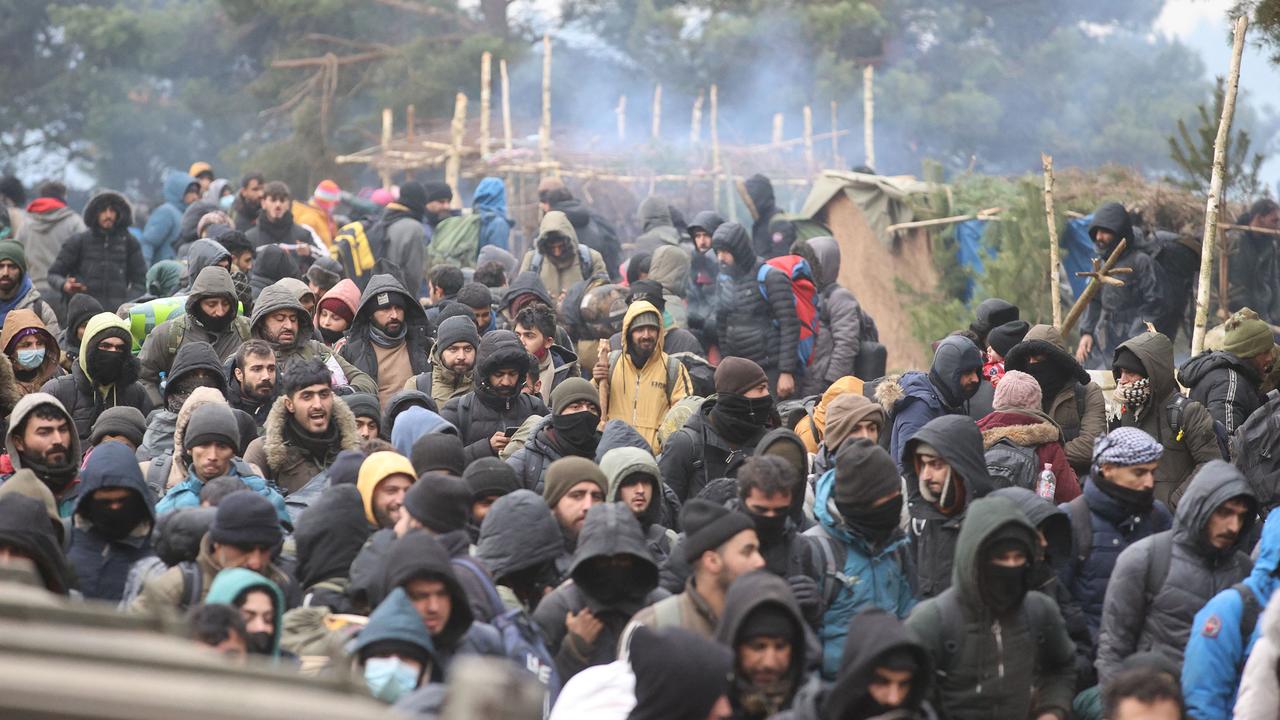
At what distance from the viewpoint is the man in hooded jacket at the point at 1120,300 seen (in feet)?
42.2

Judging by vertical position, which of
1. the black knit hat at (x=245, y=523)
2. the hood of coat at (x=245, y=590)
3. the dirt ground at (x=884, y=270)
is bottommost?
the dirt ground at (x=884, y=270)

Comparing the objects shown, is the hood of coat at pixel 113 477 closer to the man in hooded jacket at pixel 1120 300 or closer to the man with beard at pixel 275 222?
the man in hooded jacket at pixel 1120 300

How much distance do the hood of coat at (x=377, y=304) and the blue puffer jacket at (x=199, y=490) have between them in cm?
298

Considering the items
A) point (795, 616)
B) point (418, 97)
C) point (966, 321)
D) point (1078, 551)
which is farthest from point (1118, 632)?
point (418, 97)

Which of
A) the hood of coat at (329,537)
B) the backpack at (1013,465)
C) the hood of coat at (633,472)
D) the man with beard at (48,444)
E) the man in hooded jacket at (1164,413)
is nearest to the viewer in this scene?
the hood of coat at (329,537)

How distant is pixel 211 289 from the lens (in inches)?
429

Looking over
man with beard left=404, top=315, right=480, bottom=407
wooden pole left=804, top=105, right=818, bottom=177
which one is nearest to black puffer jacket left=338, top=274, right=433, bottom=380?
man with beard left=404, top=315, right=480, bottom=407

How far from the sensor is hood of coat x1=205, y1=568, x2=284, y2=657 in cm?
616

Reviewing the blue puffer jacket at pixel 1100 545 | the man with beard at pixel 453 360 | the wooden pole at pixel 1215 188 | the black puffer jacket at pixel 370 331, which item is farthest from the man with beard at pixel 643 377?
the blue puffer jacket at pixel 1100 545

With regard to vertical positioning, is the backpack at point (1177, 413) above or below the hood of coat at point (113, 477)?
below

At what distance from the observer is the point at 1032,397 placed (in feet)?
29.1

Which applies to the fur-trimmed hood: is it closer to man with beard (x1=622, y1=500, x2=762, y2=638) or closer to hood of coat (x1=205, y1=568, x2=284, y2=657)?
hood of coat (x1=205, y1=568, x2=284, y2=657)

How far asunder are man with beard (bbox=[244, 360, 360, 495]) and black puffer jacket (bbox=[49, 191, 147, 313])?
594cm

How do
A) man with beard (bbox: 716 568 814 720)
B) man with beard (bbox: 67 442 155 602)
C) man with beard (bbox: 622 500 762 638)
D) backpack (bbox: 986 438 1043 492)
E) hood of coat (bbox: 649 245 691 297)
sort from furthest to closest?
1. hood of coat (bbox: 649 245 691 297)
2. backpack (bbox: 986 438 1043 492)
3. man with beard (bbox: 67 442 155 602)
4. man with beard (bbox: 622 500 762 638)
5. man with beard (bbox: 716 568 814 720)
